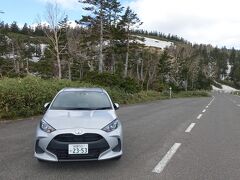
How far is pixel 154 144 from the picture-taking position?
897 centimetres

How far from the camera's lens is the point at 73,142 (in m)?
6.07

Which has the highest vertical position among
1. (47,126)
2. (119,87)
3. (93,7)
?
(93,7)

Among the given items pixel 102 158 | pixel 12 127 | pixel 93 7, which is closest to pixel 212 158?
pixel 102 158

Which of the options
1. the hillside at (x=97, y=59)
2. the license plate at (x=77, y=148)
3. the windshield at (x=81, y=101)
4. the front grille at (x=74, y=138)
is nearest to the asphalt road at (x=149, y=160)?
the license plate at (x=77, y=148)

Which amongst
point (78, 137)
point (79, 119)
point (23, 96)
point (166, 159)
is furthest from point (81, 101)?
point (23, 96)

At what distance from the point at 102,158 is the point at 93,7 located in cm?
3825

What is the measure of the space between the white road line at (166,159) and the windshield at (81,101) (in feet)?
5.62

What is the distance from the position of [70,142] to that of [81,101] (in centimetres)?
199

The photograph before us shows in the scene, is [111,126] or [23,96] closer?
[111,126]

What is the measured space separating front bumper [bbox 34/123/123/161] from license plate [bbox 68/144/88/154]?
56 millimetres

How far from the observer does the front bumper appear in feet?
19.9

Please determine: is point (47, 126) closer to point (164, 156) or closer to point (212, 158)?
point (164, 156)

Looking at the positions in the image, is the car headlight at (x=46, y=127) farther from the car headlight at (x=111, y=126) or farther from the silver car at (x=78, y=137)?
the car headlight at (x=111, y=126)

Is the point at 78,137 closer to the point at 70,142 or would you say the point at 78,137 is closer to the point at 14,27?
the point at 70,142
